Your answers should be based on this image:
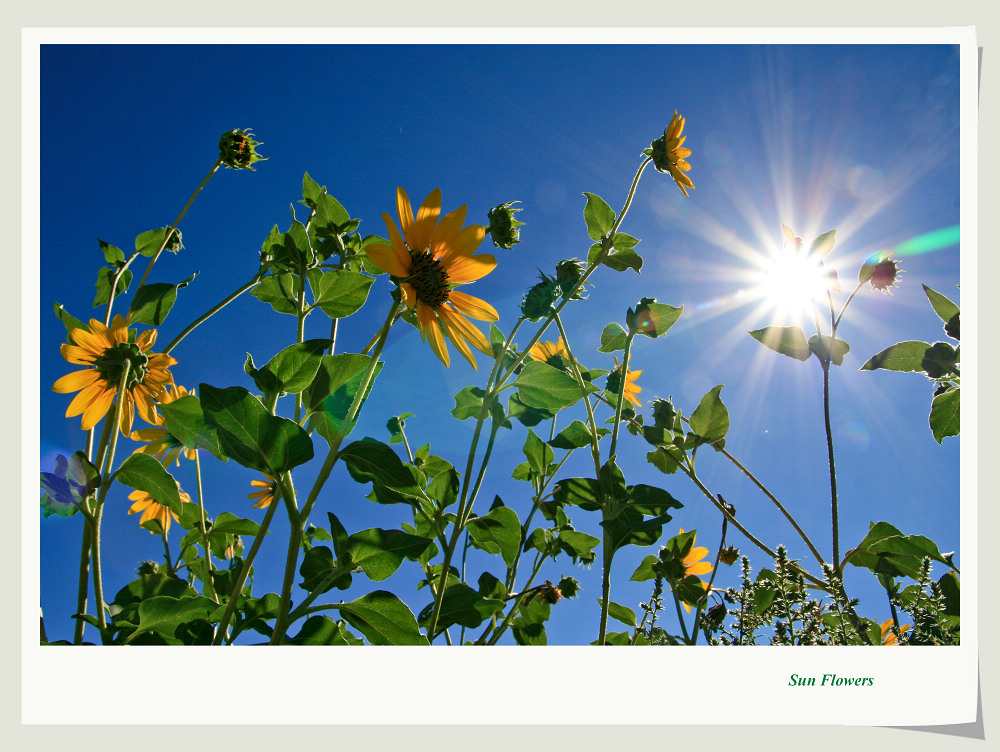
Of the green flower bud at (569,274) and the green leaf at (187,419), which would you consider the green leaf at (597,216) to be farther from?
the green leaf at (187,419)

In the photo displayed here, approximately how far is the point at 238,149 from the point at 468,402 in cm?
65

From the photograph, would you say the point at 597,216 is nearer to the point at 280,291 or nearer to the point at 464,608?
the point at 280,291

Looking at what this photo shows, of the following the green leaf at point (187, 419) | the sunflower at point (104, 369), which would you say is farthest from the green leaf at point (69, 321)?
the green leaf at point (187, 419)

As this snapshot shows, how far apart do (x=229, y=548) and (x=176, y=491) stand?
42 cm

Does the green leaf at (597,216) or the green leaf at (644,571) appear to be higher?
the green leaf at (597,216)

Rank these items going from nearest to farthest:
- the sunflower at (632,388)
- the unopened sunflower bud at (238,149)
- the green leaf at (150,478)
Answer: the green leaf at (150,478), the unopened sunflower bud at (238,149), the sunflower at (632,388)

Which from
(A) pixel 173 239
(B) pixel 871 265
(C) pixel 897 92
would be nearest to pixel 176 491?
(A) pixel 173 239

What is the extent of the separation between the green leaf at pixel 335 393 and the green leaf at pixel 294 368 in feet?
0.04

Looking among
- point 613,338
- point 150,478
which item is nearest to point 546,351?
point 613,338

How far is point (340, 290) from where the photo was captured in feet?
2.44

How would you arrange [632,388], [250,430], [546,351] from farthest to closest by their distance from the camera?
[632,388] < [546,351] < [250,430]

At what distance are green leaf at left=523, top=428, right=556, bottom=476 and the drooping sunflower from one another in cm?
52

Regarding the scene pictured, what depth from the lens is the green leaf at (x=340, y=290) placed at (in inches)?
28.7

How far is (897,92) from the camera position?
3.32 feet
